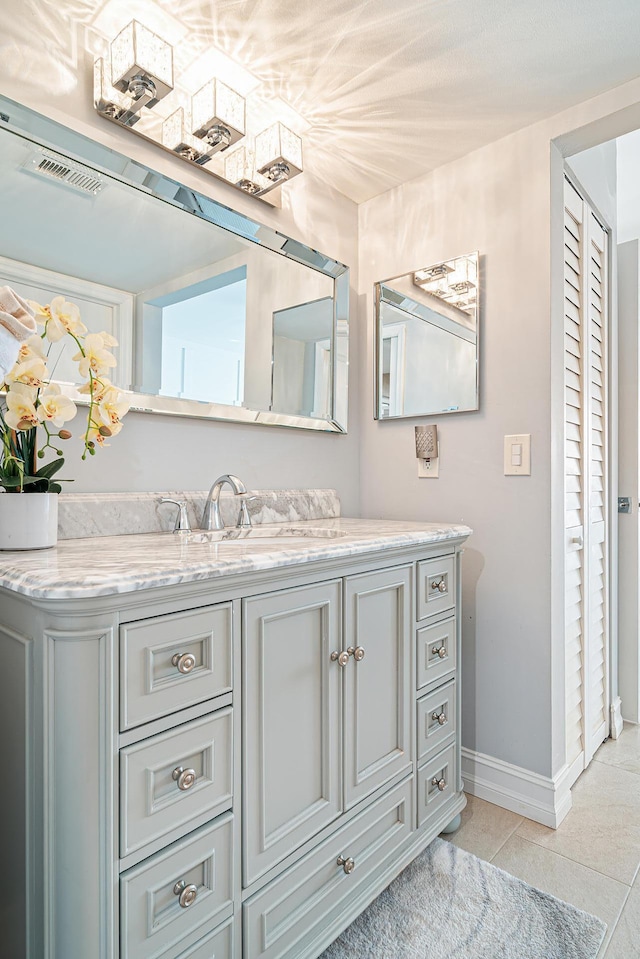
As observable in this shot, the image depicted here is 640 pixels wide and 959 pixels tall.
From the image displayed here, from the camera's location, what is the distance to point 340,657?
1214 mm

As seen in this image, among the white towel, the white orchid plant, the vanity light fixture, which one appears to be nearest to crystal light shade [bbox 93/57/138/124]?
the vanity light fixture

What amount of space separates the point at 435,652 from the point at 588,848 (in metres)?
0.74

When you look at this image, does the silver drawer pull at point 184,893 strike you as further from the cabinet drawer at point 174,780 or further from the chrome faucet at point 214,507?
the chrome faucet at point 214,507

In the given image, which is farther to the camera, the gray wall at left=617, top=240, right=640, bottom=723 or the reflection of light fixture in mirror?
the gray wall at left=617, top=240, right=640, bottom=723

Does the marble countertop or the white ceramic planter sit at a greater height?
the white ceramic planter

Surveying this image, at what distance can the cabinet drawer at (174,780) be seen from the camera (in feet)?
2.73

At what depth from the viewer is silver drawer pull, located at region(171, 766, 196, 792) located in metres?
0.89

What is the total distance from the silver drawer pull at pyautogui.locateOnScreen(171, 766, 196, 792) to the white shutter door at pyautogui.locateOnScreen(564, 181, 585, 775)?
1417 mm

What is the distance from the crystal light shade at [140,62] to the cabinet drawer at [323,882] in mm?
1792

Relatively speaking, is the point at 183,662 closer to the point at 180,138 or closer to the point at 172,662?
the point at 172,662

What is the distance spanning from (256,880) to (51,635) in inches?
24.8

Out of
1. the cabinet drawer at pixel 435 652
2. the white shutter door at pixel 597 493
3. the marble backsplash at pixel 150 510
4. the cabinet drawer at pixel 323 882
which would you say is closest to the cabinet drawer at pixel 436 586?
the cabinet drawer at pixel 435 652

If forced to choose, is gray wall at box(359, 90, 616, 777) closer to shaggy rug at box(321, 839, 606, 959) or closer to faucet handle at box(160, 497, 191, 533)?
shaggy rug at box(321, 839, 606, 959)

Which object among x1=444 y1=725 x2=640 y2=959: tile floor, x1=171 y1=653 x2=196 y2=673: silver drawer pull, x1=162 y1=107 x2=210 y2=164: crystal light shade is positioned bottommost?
x1=444 y1=725 x2=640 y2=959: tile floor
